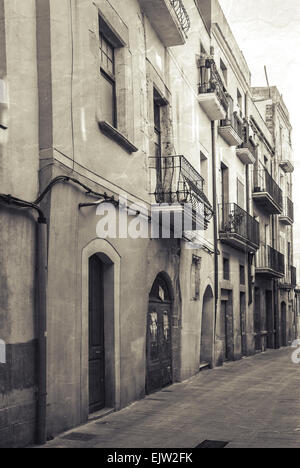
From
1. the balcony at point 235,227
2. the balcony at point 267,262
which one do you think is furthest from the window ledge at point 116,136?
the balcony at point 267,262

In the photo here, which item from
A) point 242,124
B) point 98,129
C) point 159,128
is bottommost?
point 98,129

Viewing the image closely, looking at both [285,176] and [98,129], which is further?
[285,176]

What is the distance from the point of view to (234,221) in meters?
18.3

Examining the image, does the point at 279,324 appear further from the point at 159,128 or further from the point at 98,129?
the point at 98,129

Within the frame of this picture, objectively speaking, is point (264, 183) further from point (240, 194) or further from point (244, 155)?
point (244, 155)

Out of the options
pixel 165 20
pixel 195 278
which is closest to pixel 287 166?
pixel 195 278

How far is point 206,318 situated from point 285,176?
17344 millimetres

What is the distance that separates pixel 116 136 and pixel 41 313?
3452mm

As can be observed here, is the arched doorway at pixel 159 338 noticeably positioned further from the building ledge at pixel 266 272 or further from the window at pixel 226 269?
the building ledge at pixel 266 272

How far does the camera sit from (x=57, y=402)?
7.39m

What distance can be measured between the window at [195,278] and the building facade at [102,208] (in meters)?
0.05

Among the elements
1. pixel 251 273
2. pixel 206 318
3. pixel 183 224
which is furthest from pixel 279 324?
pixel 183 224

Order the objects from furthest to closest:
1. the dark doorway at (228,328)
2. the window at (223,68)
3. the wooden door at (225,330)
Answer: the window at (223,68), the dark doorway at (228,328), the wooden door at (225,330)

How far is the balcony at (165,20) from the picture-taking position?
11.3 m
